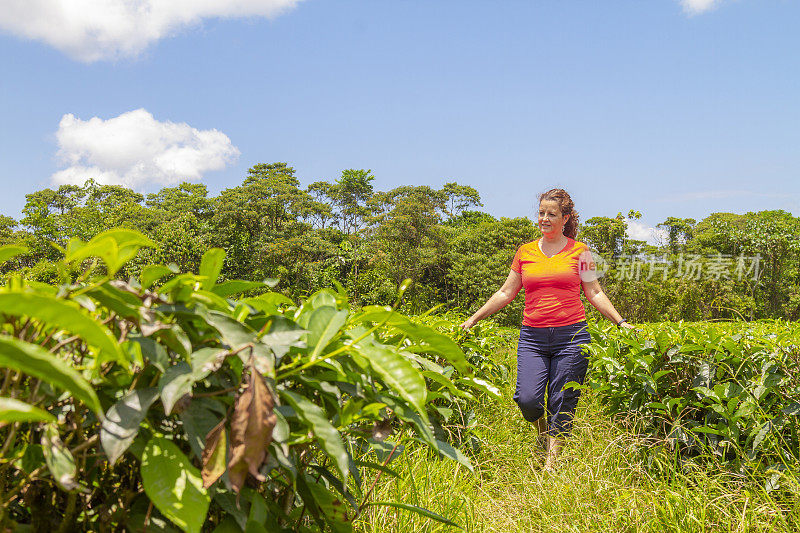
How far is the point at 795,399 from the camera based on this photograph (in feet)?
8.30

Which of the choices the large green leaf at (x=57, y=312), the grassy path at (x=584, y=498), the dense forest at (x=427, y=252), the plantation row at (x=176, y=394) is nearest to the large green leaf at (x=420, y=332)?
the plantation row at (x=176, y=394)

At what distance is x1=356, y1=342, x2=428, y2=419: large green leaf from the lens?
0.80 m

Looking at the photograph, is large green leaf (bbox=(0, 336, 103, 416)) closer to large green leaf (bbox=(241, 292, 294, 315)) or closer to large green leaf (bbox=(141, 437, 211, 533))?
large green leaf (bbox=(141, 437, 211, 533))

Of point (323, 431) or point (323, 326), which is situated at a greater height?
point (323, 326)

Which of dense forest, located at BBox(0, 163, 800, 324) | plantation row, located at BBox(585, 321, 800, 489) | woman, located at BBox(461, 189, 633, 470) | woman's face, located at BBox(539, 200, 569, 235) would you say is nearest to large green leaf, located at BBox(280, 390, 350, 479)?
plantation row, located at BBox(585, 321, 800, 489)

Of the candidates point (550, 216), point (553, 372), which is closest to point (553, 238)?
point (550, 216)

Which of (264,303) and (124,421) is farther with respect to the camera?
(264,303)

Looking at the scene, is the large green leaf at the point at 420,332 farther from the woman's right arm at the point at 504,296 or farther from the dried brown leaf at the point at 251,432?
the woman's right arm at the point at 504,296

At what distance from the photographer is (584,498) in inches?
104

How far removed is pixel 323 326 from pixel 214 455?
0.25 metres

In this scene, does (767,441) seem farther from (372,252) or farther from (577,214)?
(372,252)

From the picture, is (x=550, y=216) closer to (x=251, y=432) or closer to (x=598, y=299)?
(x=598, y=299)

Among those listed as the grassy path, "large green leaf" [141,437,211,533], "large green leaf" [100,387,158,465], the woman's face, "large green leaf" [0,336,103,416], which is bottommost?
the grassy path

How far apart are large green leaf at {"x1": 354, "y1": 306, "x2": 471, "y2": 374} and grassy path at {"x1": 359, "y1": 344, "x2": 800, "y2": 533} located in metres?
1.28
